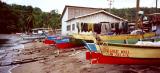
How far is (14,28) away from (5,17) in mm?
6190

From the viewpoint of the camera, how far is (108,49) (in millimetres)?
12289

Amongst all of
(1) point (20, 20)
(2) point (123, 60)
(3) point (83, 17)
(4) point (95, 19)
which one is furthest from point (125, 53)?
(1) point (20, 20)

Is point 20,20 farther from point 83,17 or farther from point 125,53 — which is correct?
point 125,53

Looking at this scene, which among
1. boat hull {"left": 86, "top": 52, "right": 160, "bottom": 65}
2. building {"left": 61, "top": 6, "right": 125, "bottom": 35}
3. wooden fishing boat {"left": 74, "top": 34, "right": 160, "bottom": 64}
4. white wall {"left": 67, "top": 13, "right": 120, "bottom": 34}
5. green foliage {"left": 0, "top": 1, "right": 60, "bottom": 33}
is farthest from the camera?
green foliage {"left": 0, "top": 1, "right": 60, "bottom": 33}

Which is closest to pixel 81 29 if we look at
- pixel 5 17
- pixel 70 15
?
pixel 70 15

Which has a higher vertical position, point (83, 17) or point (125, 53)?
point (83, 17)

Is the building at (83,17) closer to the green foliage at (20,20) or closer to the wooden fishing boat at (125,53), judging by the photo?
the wooden fishing boat at (125,53)

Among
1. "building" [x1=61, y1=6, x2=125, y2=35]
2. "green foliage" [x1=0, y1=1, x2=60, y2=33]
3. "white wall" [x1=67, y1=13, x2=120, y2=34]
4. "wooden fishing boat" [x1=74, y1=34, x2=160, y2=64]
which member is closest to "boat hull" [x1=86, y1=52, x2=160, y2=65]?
"wooden fishing boat" [x1=74, y1=34, x2=160, y2=64]

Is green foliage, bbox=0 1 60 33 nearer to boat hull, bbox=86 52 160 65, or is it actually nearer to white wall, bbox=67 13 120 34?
white wall, bbox=67 13 120 34

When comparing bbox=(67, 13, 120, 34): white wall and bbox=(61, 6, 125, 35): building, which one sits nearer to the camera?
bbox=(67, 13, 120, 34): white wall

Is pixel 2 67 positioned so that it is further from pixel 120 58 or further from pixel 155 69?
pixel 155 69

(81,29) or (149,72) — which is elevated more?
(81,29)

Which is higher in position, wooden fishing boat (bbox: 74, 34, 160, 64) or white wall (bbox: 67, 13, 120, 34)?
white wall (bbox: 67, 13, 120, 34)

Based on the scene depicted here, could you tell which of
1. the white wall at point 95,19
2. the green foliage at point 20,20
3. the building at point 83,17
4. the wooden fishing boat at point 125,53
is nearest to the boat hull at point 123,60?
the wooden fishing boat at point 125,53
